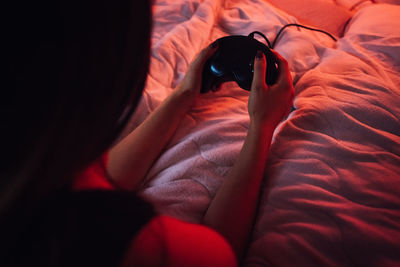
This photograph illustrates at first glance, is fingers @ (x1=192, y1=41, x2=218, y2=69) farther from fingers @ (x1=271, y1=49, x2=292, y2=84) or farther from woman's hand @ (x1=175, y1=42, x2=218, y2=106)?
fingers @ (x1=271, y1=49, x2=292, y2=84)

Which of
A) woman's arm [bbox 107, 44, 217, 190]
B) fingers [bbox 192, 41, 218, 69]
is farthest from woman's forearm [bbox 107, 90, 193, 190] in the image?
fingers [bbox 192, 41, 218, 69]

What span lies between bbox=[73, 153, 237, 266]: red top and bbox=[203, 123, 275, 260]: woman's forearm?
99mm

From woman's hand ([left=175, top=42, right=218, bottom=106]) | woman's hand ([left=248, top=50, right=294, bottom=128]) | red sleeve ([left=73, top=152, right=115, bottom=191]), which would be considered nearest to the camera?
red sleeve ([left=73, top=152, right=115, bottom=191])

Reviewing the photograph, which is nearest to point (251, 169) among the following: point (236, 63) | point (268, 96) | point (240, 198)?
point (240, 198)

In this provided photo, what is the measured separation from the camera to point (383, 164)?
1.65 feet

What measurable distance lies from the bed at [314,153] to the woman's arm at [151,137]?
0.03 metres

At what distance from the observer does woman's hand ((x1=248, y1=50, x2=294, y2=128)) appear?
60 centimetres

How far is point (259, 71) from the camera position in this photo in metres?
0.64

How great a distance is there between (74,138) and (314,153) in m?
0.46

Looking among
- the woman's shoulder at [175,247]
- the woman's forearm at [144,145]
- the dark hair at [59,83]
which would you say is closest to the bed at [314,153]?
the woman's forearm at [144,145]

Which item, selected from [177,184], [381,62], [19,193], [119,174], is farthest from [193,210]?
[381,62]

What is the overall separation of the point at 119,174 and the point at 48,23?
38 centimetres

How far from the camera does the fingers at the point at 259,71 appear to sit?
0.63 m

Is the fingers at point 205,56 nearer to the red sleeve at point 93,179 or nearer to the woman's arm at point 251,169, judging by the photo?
the woman's arm at point 251,169
